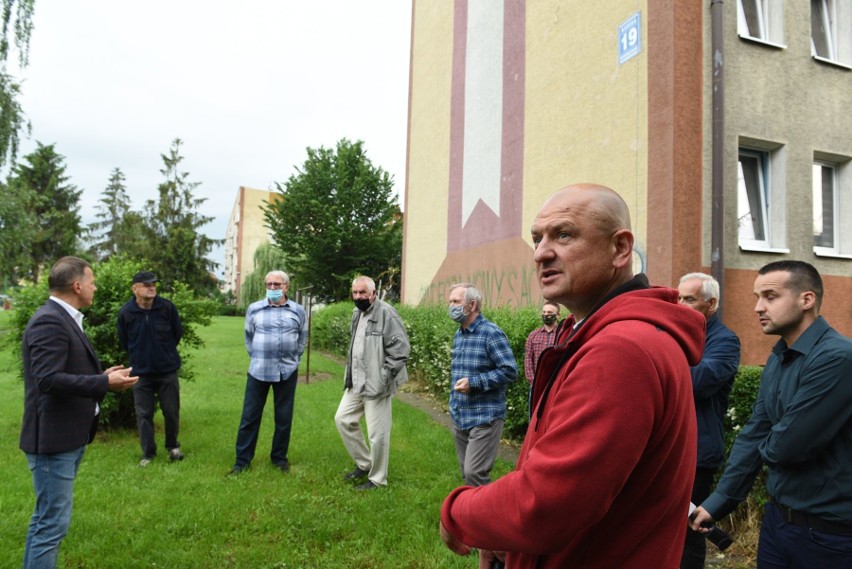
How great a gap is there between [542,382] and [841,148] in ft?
34.2

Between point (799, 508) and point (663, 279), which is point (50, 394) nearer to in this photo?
point (799, 508)

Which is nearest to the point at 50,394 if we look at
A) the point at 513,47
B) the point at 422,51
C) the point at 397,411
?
the point at 397,411

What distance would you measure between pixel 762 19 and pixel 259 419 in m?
9.61

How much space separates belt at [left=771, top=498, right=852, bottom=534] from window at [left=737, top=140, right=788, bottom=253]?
7369mm

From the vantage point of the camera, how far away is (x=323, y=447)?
7.85 meters

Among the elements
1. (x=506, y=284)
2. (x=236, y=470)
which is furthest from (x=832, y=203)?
(x=236, y=470)

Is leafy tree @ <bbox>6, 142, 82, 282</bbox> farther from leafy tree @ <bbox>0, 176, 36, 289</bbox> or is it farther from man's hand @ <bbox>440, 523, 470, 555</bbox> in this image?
man's hand @ <bbox>440, 523, 470, 555</bbox>

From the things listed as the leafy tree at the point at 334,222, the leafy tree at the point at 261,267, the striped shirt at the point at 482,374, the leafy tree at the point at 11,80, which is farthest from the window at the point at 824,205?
the leafy tree at the point at 261,267

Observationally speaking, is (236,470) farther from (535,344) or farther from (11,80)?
(11,80)

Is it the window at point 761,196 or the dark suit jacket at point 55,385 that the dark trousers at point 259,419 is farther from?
the window at point 761,196

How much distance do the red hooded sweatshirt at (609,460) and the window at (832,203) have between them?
32.5 ft

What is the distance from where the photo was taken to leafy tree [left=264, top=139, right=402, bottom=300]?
34156 millimetres

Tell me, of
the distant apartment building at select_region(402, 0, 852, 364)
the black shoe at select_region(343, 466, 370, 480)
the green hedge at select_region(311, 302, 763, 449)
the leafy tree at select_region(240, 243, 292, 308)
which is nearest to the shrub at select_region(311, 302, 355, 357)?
the green hedge at select_region(311, 302, 763, 449)

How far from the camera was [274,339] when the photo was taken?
696 centimetres
